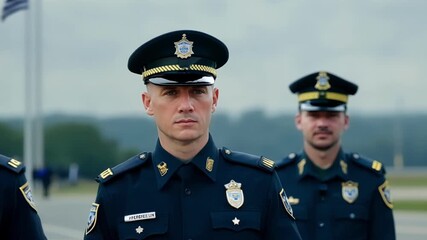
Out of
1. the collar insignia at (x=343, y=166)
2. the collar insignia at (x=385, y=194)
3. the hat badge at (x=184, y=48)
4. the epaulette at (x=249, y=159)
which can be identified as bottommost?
the epaulette at (x=249, y=159)

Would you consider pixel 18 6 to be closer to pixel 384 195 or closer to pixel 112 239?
pixel 384 195

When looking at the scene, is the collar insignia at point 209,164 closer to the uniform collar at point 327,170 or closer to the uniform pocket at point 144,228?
the uniform pocket at point 144,228

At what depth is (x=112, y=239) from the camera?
13.5ft

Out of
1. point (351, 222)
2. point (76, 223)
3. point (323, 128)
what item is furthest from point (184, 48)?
A: point (76, 223)

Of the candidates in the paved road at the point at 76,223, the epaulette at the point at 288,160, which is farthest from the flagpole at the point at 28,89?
the epaulette at the point at 288,160

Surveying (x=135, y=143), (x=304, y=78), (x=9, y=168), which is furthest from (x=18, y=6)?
(x=135, y=143)

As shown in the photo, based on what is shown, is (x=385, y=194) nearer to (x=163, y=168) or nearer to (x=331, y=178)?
(x=331, y=178)

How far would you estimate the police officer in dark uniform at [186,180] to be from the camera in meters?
4.04

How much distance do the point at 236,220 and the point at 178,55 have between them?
733 millimetres

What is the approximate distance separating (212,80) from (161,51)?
285 mm

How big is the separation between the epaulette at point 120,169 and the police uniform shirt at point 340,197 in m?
2.26

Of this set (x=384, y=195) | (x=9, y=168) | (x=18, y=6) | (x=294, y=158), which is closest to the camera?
(x=9, y=168)

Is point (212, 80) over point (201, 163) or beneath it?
over

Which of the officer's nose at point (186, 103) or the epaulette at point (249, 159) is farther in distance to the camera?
the epaulette at point (249, 159)
